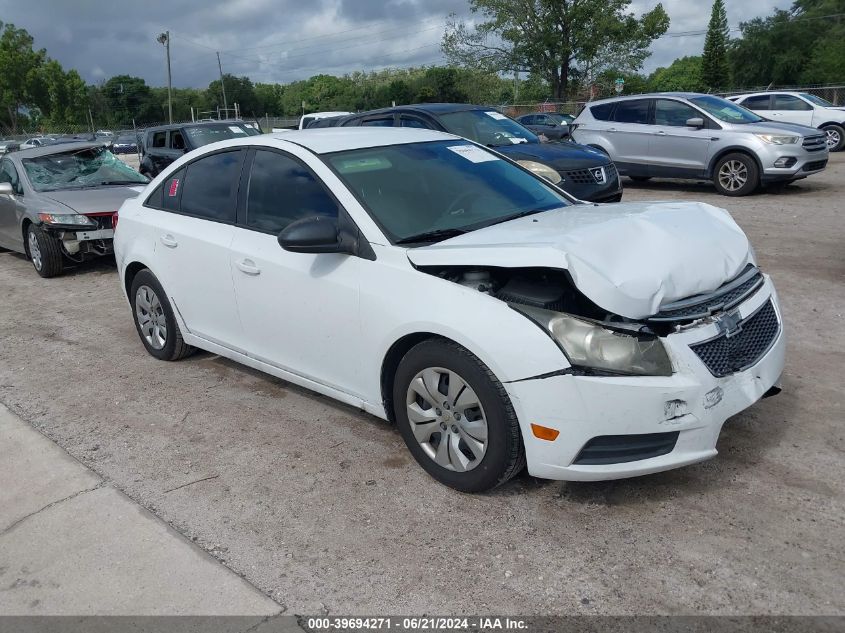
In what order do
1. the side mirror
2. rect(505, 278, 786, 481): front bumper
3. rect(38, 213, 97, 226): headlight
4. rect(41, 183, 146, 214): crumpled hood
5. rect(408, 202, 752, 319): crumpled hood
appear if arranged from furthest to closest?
1. rect(41, 183, 146, 214): crumpled hood
2. rect(38, 213, 97, 226): headlight
3. the side mirror
4. rect(408, 202, 752, 319): crumpled hood
5. rect(505, 278, 786, 481): front bumper

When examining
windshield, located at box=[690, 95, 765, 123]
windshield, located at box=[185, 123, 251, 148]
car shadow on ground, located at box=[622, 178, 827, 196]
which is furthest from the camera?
windshield, located at box=[185, 123, 251, 148]

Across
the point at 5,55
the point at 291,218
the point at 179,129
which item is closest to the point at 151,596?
the point at 291,218

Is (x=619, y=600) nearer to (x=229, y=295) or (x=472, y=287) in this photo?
(x=472, y=287)

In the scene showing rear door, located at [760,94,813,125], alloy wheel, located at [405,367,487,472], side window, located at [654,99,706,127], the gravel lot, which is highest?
rear door, located at [760,94,813,125]

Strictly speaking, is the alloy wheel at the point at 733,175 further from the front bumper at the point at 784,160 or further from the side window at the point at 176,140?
the side window at the point at 176,140

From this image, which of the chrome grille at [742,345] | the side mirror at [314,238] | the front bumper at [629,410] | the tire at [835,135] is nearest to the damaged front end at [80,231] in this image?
the side mirror at [314,238]

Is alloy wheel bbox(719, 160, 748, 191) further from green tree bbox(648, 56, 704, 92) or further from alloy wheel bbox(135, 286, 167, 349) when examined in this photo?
green tree bbox(648, 56, 704, 92)

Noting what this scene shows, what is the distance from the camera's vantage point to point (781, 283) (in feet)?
22.3

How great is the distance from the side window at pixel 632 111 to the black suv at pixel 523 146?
12.8 ft

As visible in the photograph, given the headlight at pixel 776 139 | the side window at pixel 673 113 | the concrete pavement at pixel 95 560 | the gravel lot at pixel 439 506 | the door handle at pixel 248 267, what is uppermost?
the side window at pixel 673 113

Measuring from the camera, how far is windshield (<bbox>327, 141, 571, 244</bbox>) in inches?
155

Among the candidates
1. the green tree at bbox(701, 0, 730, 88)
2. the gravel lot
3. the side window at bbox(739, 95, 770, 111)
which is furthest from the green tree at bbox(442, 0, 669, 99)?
the gravel lot

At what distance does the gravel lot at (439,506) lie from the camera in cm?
282

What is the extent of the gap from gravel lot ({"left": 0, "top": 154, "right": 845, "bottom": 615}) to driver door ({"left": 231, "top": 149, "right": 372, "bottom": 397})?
47cm
